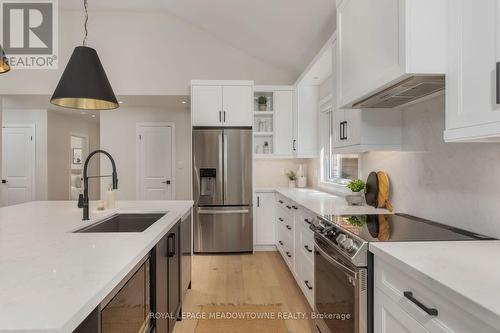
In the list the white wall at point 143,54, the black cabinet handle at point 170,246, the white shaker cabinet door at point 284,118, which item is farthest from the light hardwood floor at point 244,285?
the white wall at point 143,54

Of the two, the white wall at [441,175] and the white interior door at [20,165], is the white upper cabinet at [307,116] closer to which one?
the white wall at [441,175]

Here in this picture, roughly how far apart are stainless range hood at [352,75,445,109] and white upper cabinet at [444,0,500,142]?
17 centimetres

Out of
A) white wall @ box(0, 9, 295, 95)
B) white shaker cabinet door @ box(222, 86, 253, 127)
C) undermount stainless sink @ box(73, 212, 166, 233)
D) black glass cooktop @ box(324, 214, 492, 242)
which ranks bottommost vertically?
undermount stainless sink @ box(73, 212, 166, 233)

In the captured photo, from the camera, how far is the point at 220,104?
4.21 meters

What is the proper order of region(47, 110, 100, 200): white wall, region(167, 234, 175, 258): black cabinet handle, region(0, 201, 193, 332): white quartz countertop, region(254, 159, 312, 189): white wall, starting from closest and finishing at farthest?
region(0, 201, 193, 332): white quartz countertop, region(167, 234, 175, 258): black cabinet handle, region(254, 159, 312, 189): white wall, region(47, 110, 100, 200): white wall

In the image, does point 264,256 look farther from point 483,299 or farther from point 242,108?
point 483,299

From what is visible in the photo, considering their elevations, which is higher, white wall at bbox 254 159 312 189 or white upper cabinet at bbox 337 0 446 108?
white upper cabinet at bbox 337 0 446 108

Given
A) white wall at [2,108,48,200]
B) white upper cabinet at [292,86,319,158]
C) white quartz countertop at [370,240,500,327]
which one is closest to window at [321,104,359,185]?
white upper cabinet at [292,86,319,158]

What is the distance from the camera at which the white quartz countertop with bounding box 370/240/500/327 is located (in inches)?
30.6

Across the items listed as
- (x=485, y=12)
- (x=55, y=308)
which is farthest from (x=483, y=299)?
(x=55, y=308)

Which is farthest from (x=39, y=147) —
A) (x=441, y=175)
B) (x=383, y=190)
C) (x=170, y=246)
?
(x=441, y=175)

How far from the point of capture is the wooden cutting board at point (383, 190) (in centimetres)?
235

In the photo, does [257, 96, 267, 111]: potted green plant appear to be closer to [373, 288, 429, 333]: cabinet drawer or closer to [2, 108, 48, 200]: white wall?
[373, 288, 429, 333]: cabinet drawer

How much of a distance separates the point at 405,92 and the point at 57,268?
1868mm
